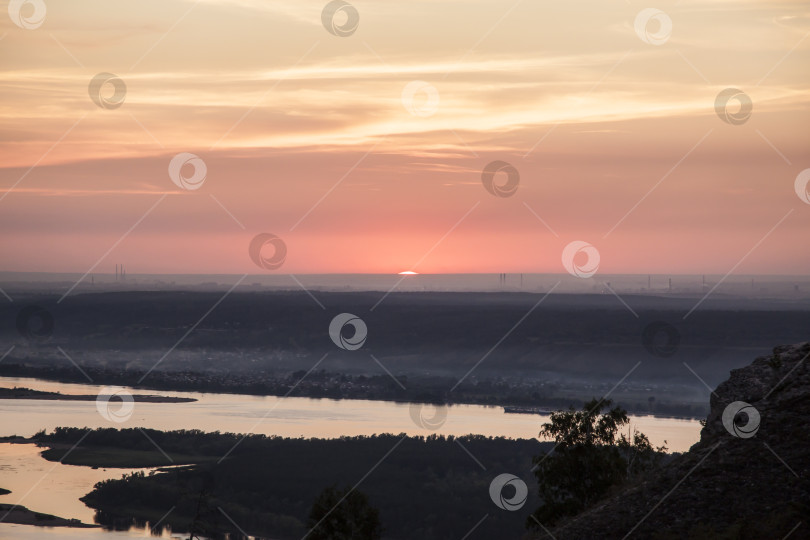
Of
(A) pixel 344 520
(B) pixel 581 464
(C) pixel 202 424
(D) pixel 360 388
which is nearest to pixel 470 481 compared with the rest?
(B) pixel 581 464

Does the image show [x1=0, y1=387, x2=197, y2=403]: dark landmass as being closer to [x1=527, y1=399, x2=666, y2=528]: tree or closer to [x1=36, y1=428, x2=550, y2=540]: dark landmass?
[x1=36, y1=428, x2=550, y2=540]: dark landmass

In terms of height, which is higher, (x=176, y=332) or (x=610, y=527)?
(x=176, y=332)

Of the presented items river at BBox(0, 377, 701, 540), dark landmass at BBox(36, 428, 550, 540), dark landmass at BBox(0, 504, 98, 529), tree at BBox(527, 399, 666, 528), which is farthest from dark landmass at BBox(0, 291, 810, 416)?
tree at BBox(527, 399, 666, 528)

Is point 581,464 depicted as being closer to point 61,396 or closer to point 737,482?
point 737,482

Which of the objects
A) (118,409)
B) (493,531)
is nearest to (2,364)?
(118,409)

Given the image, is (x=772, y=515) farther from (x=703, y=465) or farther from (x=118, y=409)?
A: (x=118, y=409)

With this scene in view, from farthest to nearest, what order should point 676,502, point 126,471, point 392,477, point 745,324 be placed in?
point 745,324 → point 126,471 → point 392,477 → point 676,502

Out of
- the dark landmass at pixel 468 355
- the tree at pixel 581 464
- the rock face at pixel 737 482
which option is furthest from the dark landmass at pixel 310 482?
the dark landmass at pixel 468 355
